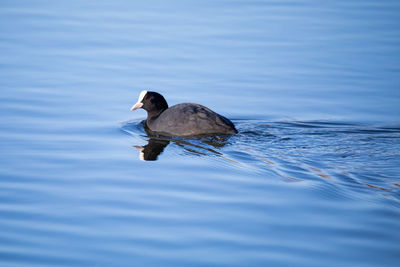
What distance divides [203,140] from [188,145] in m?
0.24

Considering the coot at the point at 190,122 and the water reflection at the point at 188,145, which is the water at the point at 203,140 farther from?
the coot at the point at 190,122

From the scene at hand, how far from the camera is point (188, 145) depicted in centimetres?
823

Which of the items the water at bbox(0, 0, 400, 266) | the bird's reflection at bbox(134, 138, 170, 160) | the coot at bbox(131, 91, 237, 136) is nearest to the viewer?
the water at bbox(0, 0, 400, 266)

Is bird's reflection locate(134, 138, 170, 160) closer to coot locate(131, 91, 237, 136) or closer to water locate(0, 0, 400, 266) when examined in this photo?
water locate(0, 0, 400, 266)

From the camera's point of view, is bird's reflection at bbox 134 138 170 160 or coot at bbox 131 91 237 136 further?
coot at bbox 131 91 237 136

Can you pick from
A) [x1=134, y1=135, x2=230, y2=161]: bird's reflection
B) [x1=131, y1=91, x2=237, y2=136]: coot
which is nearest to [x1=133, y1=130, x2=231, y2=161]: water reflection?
[x1=134, y1=135, x2=230, y2=161]: bird's reflection

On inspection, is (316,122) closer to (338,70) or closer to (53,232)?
(338,70)

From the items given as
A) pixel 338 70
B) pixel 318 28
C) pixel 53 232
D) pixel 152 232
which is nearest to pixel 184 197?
pixel 152 232

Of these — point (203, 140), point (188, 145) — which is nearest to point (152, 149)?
point (188, 145)

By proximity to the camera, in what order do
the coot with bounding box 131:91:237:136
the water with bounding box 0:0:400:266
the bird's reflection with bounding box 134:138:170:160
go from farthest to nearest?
1. the coot with bounding box 131:91:237:136
2. the bird's reflection with bounding box 134:138:170:160
3. the water with bounding box 0:0:400:266

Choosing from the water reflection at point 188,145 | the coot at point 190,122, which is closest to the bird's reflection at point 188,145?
the water reflection at point 188,145

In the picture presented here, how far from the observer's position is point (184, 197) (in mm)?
6238

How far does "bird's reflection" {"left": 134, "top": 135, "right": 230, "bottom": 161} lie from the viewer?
7.85 meters

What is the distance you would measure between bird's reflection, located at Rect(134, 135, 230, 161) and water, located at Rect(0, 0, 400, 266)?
4 centimetres
